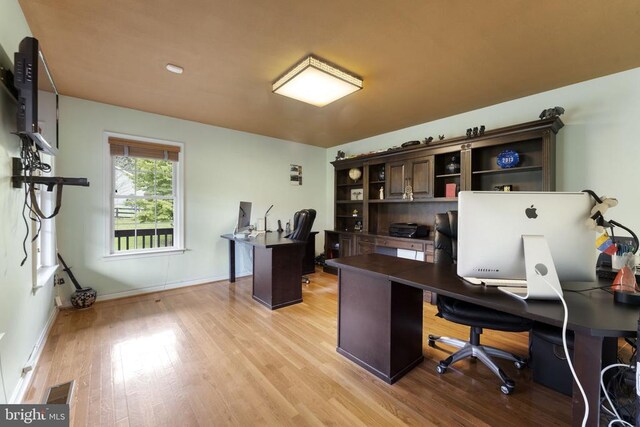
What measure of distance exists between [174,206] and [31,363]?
2.36 meters

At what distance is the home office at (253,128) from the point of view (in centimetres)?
169

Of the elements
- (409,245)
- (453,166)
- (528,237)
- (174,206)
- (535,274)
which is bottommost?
(409,245)

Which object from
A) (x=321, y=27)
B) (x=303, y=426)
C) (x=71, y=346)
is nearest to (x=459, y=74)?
(x=321, y=27)

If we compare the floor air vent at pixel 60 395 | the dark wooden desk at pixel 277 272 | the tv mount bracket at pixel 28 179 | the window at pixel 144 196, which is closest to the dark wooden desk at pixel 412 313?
the dark wooden desk at pixel 277 272

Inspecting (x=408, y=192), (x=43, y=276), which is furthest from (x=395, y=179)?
(x=43, y=276)

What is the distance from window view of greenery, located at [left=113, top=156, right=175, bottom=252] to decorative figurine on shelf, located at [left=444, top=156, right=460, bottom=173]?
401 cm

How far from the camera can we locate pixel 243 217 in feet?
13.8

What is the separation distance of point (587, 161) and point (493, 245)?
94.7 inches

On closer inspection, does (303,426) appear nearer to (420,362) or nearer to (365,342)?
(365,342)

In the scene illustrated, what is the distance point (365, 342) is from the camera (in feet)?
6.52

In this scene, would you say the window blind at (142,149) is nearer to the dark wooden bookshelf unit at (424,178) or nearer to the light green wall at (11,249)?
the light green wall at (11,249)

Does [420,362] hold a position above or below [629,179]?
below

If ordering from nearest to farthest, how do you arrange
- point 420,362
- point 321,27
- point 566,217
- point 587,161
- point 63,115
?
point 566,217, point 321,27, point 420,362, point 587,161, point 63,115

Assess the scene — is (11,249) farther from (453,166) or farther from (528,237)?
(453,166)
